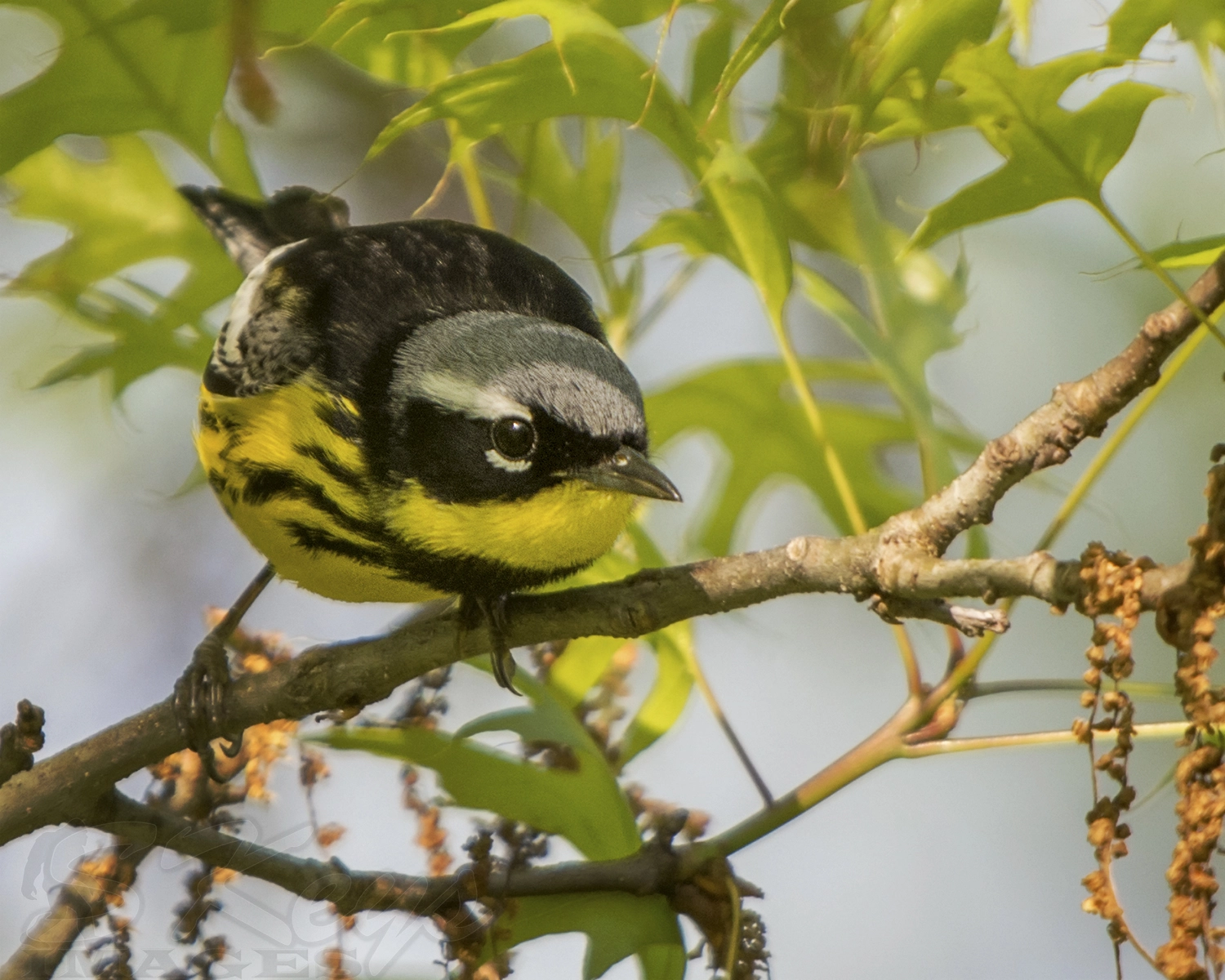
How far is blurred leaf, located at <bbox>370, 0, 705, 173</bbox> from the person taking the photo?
150cm

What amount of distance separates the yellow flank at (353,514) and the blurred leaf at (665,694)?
0.62 feet

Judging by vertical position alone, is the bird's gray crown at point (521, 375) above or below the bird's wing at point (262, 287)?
below

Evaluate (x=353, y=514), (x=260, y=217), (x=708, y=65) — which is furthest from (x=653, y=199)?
(x=260, y=217)

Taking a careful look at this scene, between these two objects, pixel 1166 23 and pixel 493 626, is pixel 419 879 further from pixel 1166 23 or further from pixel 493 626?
pixel 1166 23

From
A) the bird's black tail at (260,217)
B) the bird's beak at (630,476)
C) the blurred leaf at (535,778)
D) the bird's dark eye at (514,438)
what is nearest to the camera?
the blurred leaf at (535,778)

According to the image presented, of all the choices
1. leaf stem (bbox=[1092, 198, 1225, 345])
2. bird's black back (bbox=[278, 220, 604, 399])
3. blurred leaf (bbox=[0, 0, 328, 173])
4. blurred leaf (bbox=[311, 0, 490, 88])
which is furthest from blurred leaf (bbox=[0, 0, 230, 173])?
leaf stem (bbox=[1092, 198, 1225, 345])

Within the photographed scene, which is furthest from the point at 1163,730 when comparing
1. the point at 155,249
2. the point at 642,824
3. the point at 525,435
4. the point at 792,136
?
the point at 155,249

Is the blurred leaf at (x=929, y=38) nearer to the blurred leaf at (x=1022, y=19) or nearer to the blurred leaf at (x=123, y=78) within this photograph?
the blurred leaf at (x=1022, y=19)

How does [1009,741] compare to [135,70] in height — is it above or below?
below

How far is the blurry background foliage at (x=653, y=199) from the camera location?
1.37 m

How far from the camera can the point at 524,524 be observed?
6.82 feet

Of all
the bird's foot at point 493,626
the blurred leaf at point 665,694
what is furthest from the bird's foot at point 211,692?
the blurred leaf at point 665,694

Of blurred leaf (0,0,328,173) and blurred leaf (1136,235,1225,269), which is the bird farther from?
blurred leaf (1136,235,1225,269)

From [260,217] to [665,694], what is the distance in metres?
1.66
